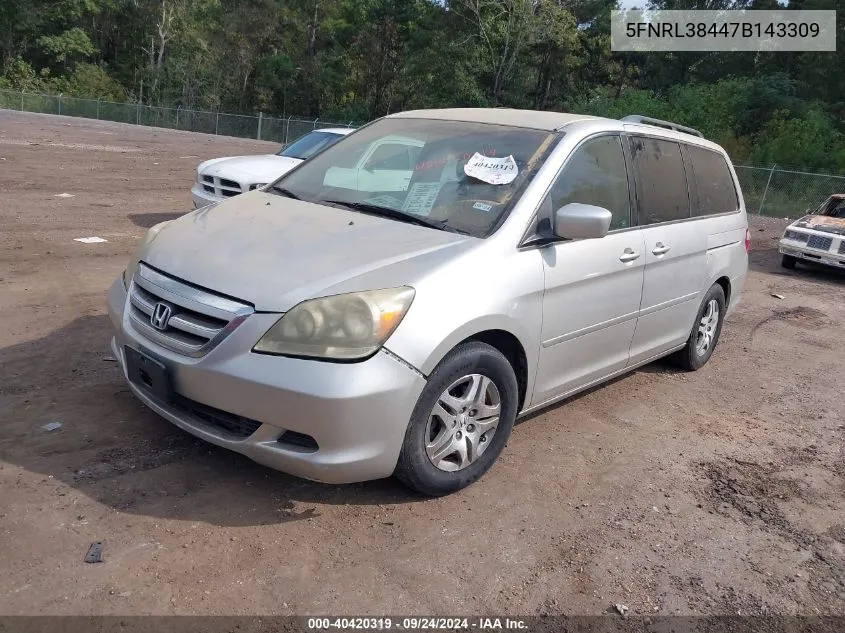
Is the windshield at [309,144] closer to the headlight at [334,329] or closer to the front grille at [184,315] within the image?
the front grille at [184,315]

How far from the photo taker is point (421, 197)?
13.5 ft

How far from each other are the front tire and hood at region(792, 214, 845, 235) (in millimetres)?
10487

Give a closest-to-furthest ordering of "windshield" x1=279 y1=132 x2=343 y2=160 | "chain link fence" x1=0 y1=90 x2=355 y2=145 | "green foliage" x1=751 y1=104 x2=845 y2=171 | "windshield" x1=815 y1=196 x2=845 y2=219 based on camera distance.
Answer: "windshield" x1=279 y1=132 x2=343 y2=160 < "windshield" x1=815 y1=196 x2=845 y2=219 < "green foliage" x1=751 y1=104 x2=845 y2=171 < "chain link fence" x1=0 y1=90 x2=355 y2=145

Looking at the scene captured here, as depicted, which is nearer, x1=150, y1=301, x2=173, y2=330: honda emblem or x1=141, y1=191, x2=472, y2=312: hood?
x1=141, y1=191, x2=472, y2=312: hood

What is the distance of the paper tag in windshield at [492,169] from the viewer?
13.3ft

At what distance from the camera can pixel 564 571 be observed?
3.22 meters

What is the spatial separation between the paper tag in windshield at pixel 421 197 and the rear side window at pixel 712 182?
234 centimetres

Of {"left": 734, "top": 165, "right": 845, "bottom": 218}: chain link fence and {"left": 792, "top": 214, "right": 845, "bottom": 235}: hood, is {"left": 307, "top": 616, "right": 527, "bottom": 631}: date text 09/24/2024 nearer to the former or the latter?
{"left": 792, "top": 214, "right": 845, "bottom": 235}: hood

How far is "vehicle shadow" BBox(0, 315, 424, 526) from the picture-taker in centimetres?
337

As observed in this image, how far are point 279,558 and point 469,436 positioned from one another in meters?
1.09

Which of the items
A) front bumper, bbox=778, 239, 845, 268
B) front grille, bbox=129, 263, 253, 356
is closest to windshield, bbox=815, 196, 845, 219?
front bumper, bbox=778, 239, 845, 268

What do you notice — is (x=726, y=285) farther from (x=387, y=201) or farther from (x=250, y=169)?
(x=250, y=169)

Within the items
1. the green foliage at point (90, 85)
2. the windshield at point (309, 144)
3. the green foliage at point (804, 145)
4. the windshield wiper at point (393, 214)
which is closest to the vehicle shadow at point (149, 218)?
the windshield at point (309, 144)

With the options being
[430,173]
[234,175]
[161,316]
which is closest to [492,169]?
[430,173]
